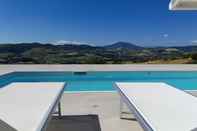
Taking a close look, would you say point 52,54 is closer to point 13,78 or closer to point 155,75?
point 13,78

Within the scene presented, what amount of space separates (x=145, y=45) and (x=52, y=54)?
5693 millimetres

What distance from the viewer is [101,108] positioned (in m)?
4.88

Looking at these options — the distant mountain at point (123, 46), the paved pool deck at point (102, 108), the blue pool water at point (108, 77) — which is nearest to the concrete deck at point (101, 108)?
the paved pool deck at point (102, 108)

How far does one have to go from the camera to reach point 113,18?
1590 cm

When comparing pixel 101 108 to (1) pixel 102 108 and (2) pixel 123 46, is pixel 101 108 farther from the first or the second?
(2) pixel 123 46

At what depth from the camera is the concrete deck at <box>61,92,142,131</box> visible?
3.91m

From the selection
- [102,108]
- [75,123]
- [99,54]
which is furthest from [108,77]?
[99,54]

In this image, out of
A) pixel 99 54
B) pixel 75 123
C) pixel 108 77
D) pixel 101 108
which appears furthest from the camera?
pixel 99 54

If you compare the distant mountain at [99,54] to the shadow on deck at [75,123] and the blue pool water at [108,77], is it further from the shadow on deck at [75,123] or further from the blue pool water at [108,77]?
the shadow on deck at [75,123]

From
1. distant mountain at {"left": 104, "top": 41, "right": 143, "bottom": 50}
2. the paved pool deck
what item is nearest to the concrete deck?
the paved pool deck

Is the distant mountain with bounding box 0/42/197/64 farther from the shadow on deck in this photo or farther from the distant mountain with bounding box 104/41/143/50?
the shadow on deck

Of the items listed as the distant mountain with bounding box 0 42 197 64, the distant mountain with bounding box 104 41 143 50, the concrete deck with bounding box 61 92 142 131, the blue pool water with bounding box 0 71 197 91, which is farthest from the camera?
the distant mountain with bounding box 104 41 143 50

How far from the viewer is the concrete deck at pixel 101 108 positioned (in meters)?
3.91

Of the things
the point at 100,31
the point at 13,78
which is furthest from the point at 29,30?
the point at 13,78
